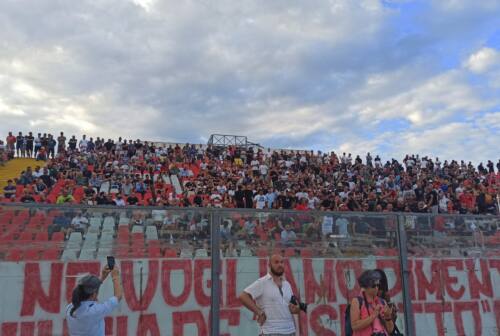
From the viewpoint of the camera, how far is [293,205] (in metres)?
16.0

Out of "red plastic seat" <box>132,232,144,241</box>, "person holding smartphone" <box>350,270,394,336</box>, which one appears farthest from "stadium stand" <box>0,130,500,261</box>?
"person holding smartphone" <box>350,270,394,336</box>

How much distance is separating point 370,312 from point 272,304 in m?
0.94

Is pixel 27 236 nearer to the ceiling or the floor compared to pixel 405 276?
nearer to the ceiling

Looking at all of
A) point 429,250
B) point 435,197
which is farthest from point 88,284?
point 435,197

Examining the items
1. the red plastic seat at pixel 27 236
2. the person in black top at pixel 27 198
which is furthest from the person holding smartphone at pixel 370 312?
the person in black top at pixel 27 198

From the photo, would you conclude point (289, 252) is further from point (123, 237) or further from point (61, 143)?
point (61, 143)

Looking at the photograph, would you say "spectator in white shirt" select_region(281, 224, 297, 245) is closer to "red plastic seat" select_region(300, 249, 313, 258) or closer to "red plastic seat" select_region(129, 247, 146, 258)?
"red plastic seat" select_region(300, 249, 313, 258)

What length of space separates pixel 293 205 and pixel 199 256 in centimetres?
1094

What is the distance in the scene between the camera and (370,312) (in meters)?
3.92

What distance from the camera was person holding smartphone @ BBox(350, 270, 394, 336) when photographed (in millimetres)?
3895

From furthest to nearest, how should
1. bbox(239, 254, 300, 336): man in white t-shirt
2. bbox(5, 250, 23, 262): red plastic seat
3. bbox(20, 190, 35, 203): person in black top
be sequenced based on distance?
1. bbox(20, 190, 35, 203): person in black top
2. bbox(5, 250, 23, 262): red plastic seat
3. bbox(239, 254, 300, 336): man in white t-shirt

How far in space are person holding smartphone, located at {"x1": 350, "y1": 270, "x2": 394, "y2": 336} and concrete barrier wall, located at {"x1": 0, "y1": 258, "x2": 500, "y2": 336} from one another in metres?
1.76

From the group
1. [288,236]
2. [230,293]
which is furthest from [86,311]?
[288,236]

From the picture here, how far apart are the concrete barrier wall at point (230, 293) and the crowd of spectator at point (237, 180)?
23.2ft
